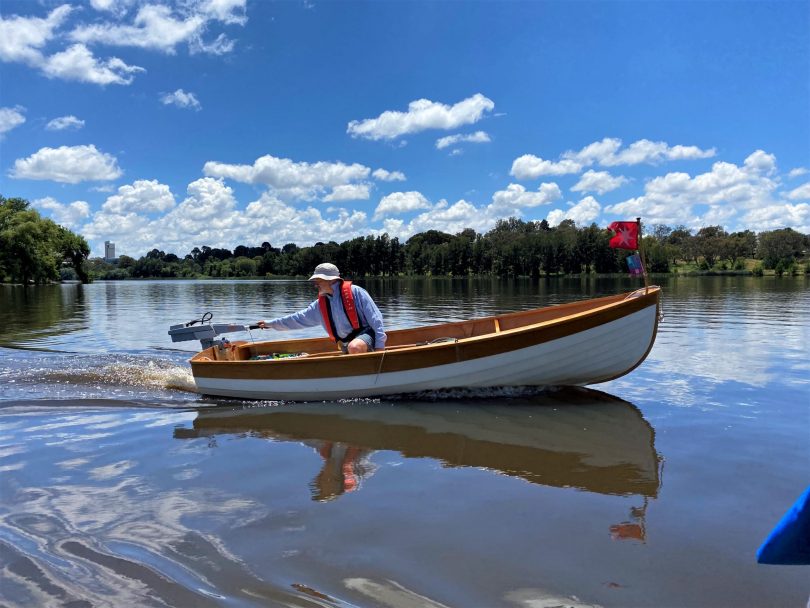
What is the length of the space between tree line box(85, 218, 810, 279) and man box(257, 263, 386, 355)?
95592 mm

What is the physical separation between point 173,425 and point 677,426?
22.2 feet

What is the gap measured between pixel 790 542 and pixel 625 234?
6.83 metres

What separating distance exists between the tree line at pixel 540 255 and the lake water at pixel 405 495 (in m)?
95.1

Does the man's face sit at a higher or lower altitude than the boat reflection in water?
higher

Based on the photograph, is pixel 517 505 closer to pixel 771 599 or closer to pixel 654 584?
pixel 654 584

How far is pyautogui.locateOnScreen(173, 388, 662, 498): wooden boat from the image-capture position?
5.70 metres

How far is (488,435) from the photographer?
22.9ft

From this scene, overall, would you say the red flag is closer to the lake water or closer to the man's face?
the lake water

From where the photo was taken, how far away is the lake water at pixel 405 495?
11.8ft

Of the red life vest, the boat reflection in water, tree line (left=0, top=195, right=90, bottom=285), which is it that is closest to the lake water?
the boat reflection in water

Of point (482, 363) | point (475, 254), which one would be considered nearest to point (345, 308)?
point (482, 363)

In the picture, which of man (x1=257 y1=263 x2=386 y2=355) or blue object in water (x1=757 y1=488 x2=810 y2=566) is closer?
blue object in water (x1=757 y1=488 x2=810 y2=566)

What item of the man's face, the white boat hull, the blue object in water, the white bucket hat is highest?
the white bucket hat

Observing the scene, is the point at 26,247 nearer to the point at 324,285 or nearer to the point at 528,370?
the point at 324,285
